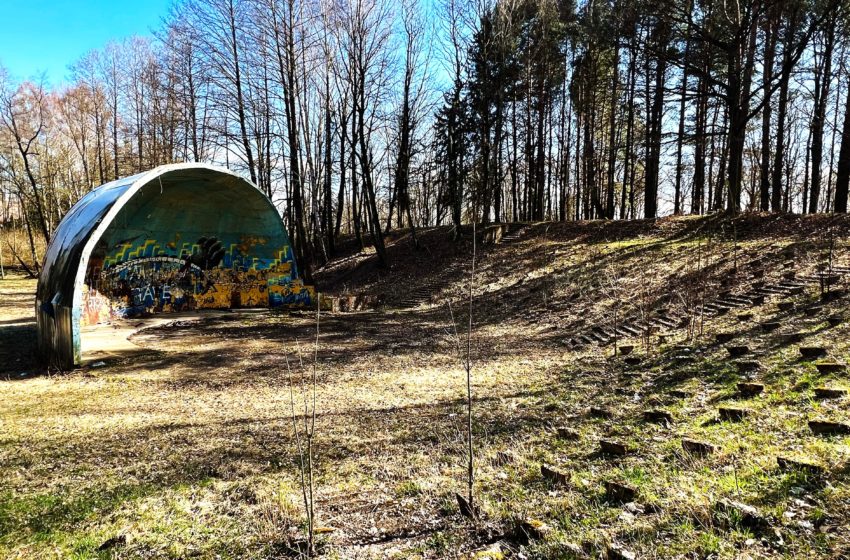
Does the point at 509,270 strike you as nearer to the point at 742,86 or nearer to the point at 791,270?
the point at 791,270

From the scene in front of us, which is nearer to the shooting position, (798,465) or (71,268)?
(798,465)

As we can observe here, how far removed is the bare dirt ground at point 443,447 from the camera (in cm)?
308

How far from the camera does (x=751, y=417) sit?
4.48 m

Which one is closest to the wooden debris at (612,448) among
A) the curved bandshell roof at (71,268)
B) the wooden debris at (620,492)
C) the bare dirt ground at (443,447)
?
the bare dirt ground at (443,447)

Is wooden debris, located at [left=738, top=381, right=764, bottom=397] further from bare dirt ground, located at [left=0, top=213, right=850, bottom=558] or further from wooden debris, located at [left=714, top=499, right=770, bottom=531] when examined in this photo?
wooden debris, located at [left=714, top=499, right=770, bottom=531]

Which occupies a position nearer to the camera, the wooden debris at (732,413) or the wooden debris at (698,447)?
the wooden debris at (698,447)

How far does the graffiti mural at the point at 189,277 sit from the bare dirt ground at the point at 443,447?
434cm

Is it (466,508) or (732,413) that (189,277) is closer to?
(466,508)

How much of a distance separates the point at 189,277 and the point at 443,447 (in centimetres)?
1489

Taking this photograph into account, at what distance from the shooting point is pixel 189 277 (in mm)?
16859

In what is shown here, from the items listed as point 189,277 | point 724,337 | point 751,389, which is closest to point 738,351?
point 724,337

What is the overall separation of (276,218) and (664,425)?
15.1m

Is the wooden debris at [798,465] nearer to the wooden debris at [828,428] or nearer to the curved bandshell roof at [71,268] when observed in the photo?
the wooden debris at [828,428]

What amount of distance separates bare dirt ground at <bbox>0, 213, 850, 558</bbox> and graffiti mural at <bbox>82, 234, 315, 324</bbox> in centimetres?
434
